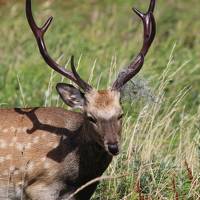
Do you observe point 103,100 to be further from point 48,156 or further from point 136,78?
point 136,78

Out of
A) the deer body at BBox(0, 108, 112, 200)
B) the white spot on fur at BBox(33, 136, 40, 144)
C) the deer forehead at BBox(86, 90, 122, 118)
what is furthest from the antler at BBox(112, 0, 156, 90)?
the white spot on fur at BBox(33, 136, 40, 144)

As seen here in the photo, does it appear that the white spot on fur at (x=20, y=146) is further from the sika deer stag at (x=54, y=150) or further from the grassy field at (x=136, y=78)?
the grassy field at (x=136, y=78)

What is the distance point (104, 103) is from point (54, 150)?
0.61 m

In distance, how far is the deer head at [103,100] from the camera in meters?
7.24

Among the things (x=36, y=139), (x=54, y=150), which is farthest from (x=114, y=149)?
(x=36, y=139)

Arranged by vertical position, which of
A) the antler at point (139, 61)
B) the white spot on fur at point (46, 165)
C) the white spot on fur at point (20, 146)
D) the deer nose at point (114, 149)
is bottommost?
the white spot on fur at point (46, 165)

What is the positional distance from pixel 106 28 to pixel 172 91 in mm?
3242

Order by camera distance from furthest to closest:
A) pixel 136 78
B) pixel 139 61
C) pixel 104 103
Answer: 1. pixel 136 78
2. pixel 139 61
3. pixel 104 103

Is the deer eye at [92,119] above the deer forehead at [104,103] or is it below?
below

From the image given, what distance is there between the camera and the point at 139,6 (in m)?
15.8

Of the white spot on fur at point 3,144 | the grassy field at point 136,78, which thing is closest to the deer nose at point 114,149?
the grassy field at point 136,78

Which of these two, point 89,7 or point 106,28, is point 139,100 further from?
point 89,7

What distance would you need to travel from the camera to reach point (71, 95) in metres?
7.73

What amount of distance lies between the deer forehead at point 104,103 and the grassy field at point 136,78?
493mm
